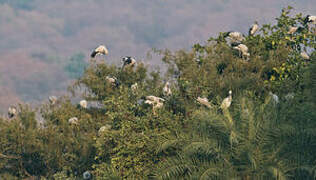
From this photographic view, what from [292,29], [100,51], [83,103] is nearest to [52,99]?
[83,103]

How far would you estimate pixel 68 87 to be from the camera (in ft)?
95.0

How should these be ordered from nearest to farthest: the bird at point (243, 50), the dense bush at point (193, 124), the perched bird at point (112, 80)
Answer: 1. the dense bush at point (193, 124)
2. the bird at point (243, 50)
3. the perched bird at point (112, 80)

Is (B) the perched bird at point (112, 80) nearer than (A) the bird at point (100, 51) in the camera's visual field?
Yes

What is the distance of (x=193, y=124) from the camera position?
49.7ft

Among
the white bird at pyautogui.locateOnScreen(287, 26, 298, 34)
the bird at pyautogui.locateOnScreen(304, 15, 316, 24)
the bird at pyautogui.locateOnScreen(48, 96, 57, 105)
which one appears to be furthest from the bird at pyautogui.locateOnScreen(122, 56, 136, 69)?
the bird at pyautogui.locateOnScreen(304, 15, 316, 24)

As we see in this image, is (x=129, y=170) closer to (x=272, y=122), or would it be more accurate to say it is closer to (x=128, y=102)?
(x=128, y=102)

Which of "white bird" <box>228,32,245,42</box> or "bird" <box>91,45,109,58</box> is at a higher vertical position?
"white bird" <box>228,32,245,42</box>

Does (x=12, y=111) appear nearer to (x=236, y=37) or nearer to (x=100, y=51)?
(x=100, y=51)

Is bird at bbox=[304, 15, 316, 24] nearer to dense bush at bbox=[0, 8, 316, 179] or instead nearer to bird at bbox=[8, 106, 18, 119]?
dense bush at bbox=[0, 8, 316, 179]

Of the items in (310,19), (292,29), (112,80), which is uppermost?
(310,19)

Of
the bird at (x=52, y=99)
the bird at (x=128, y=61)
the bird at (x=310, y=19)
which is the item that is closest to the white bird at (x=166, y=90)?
the bird at (x=128, y=61)

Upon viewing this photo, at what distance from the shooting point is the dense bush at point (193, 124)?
13.2 meters

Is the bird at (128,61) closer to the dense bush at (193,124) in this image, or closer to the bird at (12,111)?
the dense bush at (193,124)

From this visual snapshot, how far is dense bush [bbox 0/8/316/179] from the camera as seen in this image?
43.4ft
